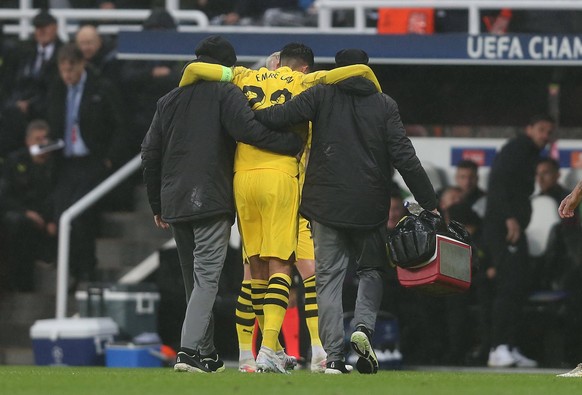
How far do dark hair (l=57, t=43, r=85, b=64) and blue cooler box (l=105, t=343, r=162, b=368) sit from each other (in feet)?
9.10

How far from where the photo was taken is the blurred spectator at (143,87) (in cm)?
1775

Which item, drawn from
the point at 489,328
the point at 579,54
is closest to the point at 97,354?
the point at 489,328

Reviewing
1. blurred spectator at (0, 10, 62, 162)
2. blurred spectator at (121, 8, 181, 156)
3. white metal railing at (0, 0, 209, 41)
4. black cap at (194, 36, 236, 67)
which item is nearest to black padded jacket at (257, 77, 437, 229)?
black cap at (194, 36, 236, 67)

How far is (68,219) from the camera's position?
1722cm

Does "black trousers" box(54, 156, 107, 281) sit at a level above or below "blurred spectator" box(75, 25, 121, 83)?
below

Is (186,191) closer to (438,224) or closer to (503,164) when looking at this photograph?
(438,224)

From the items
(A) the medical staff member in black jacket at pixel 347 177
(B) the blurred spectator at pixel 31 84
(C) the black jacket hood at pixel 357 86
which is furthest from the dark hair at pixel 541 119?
(B) the blurred spectator at pixel 31 84

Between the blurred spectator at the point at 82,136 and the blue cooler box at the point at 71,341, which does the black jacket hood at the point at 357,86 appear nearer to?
the blue cooler box at the point at 71,341

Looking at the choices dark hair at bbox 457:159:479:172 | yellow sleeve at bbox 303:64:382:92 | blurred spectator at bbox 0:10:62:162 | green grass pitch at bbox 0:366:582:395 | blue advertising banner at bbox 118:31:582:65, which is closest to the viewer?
green grass pitch at bbox 0:366:582:395

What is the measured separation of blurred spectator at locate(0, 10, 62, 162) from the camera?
714 inches

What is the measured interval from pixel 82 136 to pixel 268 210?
21.1ft

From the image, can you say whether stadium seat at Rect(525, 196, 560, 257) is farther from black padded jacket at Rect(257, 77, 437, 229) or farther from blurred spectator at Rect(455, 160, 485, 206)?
black padded jacket at Rect(257, 77, 437, 229)

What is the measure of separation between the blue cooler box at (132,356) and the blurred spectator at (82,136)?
164 cm

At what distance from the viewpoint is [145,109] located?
18.1 metres
